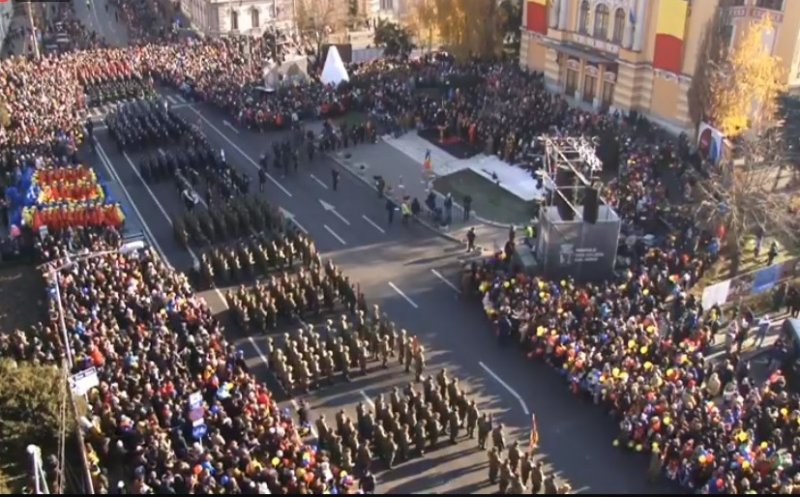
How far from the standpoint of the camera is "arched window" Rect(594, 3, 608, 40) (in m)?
42.8

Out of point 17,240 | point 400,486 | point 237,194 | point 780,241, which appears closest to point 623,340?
point 400,486

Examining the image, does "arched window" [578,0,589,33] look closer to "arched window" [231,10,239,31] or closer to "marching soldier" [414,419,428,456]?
"arched window" [231,10,239,31]

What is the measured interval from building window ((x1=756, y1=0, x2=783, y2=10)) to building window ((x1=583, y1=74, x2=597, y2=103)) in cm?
940

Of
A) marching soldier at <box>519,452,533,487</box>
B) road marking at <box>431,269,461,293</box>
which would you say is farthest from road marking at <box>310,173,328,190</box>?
marching soldier at <box>519,452,533,487</box>

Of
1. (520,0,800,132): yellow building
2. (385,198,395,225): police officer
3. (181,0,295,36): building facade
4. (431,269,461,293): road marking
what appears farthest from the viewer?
(181,0,295,36): building facade

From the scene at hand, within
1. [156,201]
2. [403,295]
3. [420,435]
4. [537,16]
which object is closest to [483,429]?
[420,435]

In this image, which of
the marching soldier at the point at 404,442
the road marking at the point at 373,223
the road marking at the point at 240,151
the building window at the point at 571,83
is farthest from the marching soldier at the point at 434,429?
the building window at the point at 571,83

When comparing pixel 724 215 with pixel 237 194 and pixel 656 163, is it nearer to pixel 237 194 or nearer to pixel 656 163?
pixel 656 163

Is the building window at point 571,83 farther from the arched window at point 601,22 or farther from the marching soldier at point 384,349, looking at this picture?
the marching soldier at point 384,349

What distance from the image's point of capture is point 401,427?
20266 mm

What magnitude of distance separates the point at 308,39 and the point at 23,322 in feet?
125

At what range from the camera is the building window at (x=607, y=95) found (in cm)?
4344

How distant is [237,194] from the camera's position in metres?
34.2

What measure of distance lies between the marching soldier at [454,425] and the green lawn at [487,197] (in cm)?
1388
